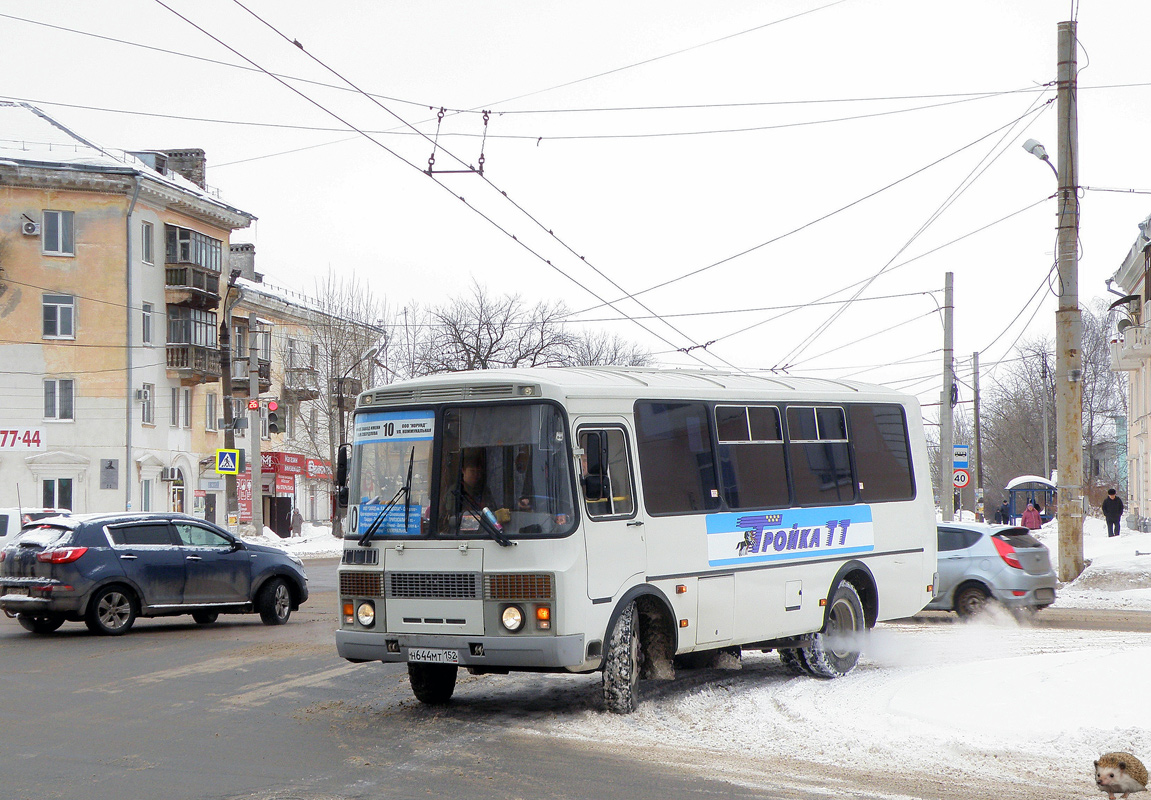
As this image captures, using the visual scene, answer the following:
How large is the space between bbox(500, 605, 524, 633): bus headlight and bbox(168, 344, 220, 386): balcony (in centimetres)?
4424

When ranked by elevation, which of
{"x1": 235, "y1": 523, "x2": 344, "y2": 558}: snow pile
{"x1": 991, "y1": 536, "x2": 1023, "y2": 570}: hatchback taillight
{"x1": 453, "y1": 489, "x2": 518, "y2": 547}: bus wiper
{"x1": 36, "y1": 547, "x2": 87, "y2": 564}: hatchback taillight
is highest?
{"x1": 453, "y1": 489, "x2": 518, "y2": 547}: bus wiper

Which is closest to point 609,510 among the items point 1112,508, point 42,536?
point 42,536

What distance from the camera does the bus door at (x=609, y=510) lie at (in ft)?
32.7

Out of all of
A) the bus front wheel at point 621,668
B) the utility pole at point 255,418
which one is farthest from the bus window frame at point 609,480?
the utility pole at point 255,418

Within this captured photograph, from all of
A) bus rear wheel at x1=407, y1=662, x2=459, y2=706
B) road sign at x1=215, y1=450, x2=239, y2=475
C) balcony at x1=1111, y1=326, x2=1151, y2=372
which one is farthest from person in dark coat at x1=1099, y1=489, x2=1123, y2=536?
bus rear wheel at x1=407, y1=662, x2=459, y2=706

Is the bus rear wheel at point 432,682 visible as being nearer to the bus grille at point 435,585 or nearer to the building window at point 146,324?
the bus grille at point 435,585

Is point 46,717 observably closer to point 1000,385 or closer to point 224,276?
point 224,276

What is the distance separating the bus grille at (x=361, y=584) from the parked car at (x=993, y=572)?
10.7 meters

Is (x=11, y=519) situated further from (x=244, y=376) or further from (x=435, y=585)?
(x=244, y=376)

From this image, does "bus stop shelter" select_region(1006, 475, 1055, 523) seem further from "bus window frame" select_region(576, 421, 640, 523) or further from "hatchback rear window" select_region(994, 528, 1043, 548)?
"bus window frame" select_region(576, 421, 640, 523)

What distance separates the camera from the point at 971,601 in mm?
18484

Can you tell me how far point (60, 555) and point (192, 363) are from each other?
36322mm

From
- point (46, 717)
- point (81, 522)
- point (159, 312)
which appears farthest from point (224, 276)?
point (46, 717)

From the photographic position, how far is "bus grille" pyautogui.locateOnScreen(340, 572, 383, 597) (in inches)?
404
